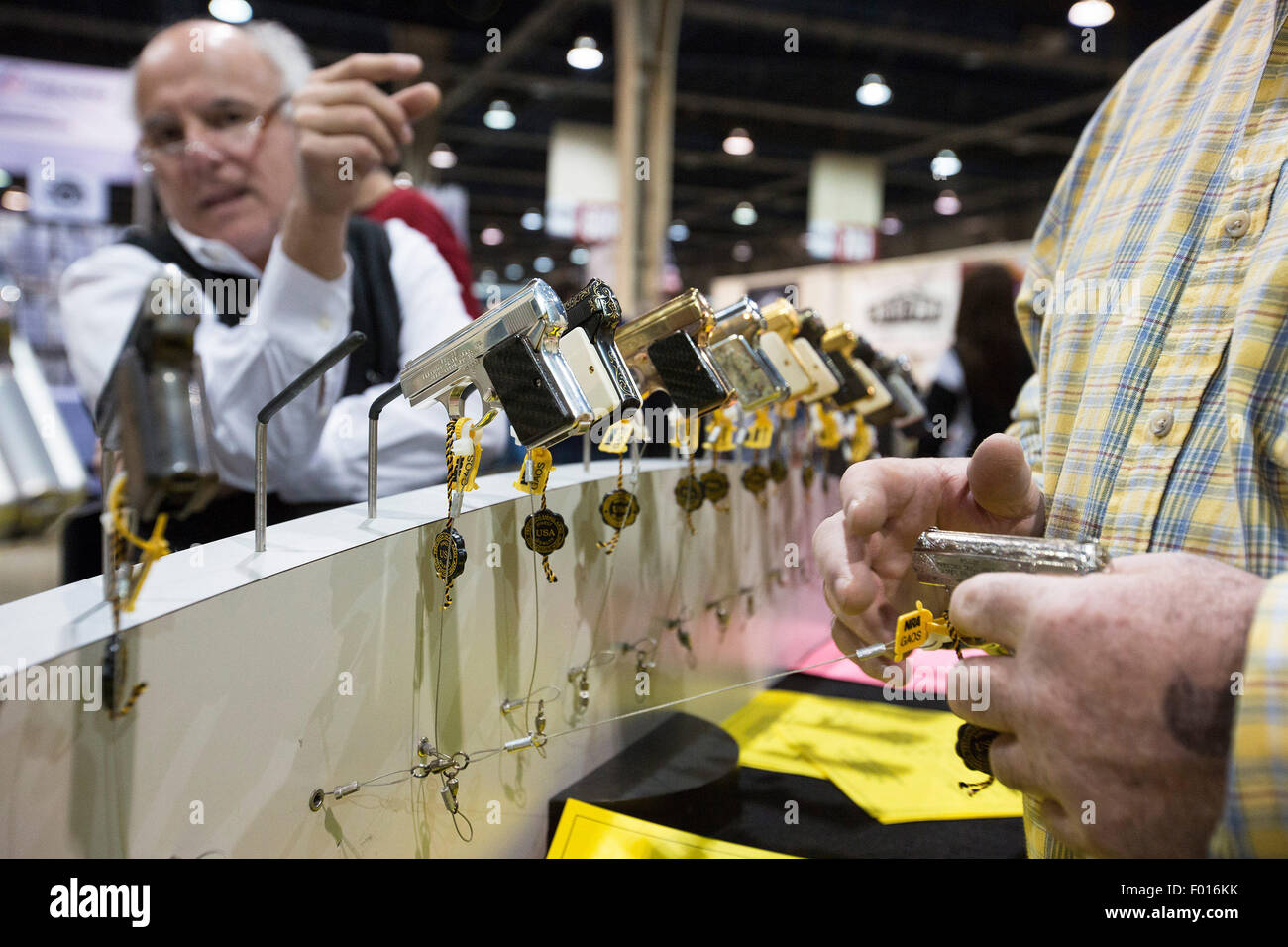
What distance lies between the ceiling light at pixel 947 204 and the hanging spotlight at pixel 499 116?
12.2ft

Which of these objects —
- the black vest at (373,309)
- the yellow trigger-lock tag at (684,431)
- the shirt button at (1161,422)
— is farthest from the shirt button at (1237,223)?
the black vest at (373,309)

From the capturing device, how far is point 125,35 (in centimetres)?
274

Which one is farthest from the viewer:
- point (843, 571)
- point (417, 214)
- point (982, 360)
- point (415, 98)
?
point (982, 360)

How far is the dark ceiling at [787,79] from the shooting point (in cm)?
339

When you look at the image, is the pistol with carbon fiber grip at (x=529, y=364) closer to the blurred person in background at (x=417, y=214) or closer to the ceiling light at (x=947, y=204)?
the blurred person in background at (x=417, y=214)

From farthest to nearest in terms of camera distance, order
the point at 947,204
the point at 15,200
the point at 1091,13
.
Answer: the point at 947,204 < the point at 1091,13 < the point at 15,200

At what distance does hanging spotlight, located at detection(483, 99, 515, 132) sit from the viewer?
5297 mm

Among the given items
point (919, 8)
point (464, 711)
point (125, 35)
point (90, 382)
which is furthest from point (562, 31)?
point (464, 711)

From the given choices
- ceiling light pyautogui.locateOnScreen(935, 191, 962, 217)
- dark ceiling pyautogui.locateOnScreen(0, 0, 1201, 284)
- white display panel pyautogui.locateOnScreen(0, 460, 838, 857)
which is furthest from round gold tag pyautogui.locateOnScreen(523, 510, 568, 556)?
ceiling light pyautogui.locateOnScreen(935, 191, 962, 217)

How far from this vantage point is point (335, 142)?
1.17m

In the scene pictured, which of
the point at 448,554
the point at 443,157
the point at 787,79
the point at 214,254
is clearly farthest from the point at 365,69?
the point at 443,157

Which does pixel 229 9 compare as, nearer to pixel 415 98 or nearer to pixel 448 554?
pixel 415 98

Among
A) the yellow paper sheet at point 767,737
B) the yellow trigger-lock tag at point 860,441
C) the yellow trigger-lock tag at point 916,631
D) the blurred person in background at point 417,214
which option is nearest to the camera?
the yellow trigger-lock tag at point 916,631

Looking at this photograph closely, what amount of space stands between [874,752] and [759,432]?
496 millimetres
